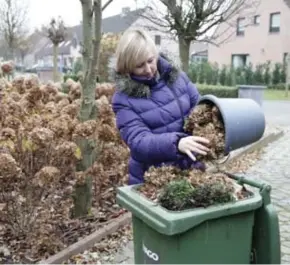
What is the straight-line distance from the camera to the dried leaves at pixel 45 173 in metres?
3.22

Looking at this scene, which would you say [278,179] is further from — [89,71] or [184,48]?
[184,48]

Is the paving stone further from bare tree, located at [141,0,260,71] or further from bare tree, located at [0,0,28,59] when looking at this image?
bare tree, located at [0,0,28,59]

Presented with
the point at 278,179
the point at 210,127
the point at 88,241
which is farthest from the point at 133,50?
the point at 278,179

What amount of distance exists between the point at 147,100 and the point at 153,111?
6cm

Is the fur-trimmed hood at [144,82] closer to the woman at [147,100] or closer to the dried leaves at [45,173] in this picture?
the woman at [147,100]

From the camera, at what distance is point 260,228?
6.33ft

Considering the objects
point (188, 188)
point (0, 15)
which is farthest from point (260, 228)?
point (0, 15)

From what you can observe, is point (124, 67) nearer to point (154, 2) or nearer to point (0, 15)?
point (154, 2)

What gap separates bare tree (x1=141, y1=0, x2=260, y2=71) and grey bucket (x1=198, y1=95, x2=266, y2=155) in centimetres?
644

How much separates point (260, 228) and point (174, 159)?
49 cm

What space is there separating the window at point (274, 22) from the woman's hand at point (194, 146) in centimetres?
3307

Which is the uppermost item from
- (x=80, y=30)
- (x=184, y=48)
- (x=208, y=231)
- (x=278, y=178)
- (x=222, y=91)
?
(x=80, y=30)

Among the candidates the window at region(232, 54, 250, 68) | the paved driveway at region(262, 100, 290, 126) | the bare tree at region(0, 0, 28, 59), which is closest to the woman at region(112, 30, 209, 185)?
the paved driveway at region(262, 100, 290, 126)

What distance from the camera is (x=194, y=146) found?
6.22 feet
